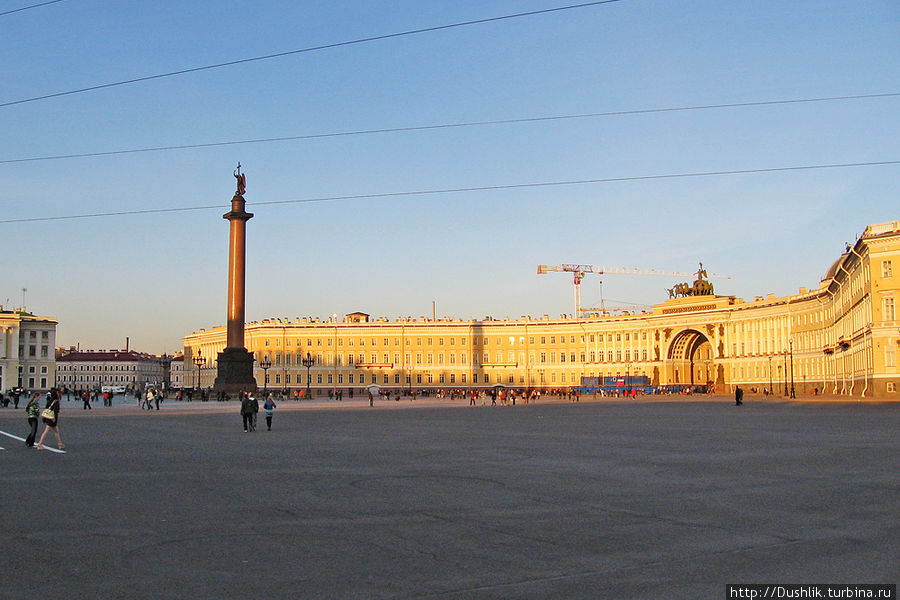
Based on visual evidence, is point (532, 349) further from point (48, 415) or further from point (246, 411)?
point (48, 415)

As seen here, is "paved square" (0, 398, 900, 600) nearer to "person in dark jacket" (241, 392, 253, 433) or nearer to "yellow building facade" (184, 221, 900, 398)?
"person in dark jacket" (241, 392, 253, 433)

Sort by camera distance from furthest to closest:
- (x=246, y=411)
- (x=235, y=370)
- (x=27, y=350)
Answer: (x=27, y=350) < (x=235, y=370) < (x=246, y=411)

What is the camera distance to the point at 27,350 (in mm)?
163500

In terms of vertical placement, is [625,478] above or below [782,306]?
below

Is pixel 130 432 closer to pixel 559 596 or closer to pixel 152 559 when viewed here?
pixel 152 559

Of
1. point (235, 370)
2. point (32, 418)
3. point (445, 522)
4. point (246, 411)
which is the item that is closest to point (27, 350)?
point (235, 370)


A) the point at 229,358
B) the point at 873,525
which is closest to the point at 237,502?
the point at 873,525

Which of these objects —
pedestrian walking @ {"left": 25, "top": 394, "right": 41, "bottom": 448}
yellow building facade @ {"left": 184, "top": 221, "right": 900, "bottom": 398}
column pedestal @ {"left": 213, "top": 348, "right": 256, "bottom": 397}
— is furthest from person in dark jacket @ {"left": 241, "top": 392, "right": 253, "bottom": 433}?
yellow building facade @ {"left": 184, "top": 221, "right": 900, "bottom": 398}

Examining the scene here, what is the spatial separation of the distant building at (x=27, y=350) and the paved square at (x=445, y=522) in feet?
496

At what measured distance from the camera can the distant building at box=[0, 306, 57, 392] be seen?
158 meters

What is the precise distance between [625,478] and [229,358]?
6333cm

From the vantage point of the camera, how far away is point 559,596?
25.3 ft

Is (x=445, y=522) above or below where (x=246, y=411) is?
below

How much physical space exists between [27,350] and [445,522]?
557ft
